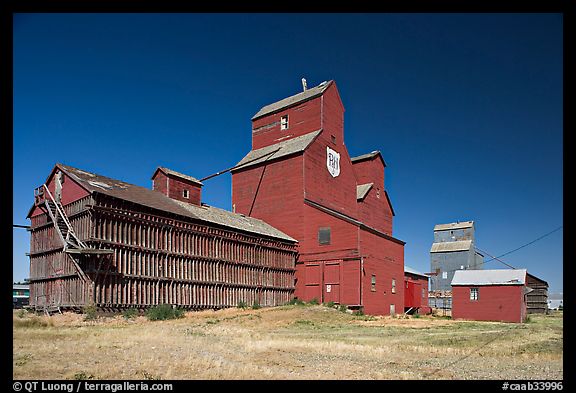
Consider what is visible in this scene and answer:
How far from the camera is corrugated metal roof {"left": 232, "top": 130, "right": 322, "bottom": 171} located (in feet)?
148

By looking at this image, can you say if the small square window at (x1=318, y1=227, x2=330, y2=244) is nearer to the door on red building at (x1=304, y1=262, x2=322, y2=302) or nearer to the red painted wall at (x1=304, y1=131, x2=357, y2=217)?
the door on red building at (x1=304, y1=262, x2=322, y2=302)

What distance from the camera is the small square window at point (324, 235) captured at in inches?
1630

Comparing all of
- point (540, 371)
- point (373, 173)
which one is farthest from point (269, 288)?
point (540, 371)

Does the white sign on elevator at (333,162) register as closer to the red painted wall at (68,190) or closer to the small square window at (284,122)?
the small square window at (284,122)

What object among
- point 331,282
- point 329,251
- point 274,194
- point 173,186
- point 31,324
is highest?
point 274,194

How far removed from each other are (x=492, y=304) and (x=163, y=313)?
29749 millimetres

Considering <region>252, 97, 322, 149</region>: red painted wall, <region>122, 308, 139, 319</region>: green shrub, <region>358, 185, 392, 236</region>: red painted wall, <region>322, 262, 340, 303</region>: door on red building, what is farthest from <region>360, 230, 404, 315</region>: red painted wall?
<region>122, 308, 139, 319</region>: green shrub

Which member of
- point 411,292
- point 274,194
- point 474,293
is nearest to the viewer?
point 474,293

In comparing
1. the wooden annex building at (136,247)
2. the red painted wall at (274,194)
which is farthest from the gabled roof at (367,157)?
the wooden annex building at (136,247)

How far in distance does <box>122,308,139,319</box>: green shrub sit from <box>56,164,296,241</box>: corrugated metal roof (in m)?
6.56

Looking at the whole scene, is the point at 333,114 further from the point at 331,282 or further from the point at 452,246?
the point at 452,246

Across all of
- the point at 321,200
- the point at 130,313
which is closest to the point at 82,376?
the point at 130,313

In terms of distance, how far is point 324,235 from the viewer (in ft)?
137

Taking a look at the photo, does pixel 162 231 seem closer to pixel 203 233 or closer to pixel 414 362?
pixel 203 233
